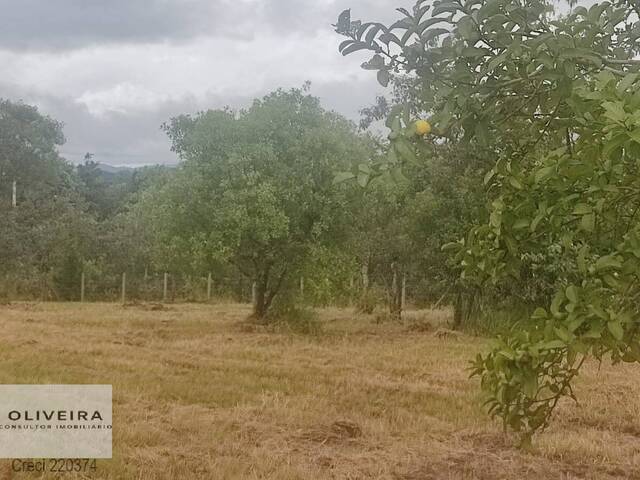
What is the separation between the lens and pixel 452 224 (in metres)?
14.5

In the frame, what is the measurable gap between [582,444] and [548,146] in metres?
3.73

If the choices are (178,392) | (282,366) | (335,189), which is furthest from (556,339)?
(335,189)

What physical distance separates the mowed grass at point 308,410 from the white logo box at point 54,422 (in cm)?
16

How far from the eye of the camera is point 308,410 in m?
6.86

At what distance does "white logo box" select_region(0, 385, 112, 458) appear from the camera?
491cm

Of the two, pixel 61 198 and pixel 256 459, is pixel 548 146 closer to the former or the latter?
pixel 256 459

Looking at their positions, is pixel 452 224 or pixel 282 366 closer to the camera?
pixel 282 366

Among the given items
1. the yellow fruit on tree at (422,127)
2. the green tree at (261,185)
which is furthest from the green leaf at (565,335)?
the green tree at (261,185)

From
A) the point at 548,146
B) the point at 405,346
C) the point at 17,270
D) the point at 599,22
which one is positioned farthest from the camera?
the point at 17,270

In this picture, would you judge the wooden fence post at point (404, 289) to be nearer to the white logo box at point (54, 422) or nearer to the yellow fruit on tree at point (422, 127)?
the white logo box at point (54, 422)

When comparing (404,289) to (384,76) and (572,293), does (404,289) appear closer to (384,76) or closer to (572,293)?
(384,76)

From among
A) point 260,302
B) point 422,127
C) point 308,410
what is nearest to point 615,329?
point 422,127

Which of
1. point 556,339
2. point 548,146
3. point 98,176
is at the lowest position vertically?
point 556,339

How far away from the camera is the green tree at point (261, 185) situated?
13.2 meters
